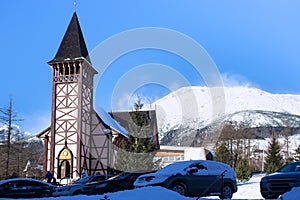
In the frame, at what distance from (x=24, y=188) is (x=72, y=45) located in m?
24.6

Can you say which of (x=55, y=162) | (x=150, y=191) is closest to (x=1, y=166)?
(x=55, y=162)

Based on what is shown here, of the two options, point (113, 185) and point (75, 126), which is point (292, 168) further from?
point (75, 126)

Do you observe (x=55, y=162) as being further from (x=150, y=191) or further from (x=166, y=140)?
(x=166, y=140)

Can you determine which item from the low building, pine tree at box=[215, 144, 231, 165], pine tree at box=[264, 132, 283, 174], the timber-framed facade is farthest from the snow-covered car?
pine tree at box=[215, 144, 231, 165]

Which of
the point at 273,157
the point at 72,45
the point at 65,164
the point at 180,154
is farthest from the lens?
the point at 180,154

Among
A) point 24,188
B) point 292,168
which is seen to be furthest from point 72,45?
point 292,168

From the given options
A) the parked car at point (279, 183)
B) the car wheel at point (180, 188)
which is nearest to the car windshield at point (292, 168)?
the parked car at point (279, 183)

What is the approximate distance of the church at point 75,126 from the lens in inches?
1491

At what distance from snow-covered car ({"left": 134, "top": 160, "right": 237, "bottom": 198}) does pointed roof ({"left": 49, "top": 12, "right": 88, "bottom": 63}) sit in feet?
86.7

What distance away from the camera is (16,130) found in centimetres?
4559

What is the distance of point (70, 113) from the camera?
1518 inches

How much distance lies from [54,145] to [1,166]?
41.5 ft

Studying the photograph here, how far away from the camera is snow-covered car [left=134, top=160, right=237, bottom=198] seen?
15.1 meters

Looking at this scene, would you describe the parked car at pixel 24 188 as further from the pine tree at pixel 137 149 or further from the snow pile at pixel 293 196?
the pine tree at pixel 137 149
